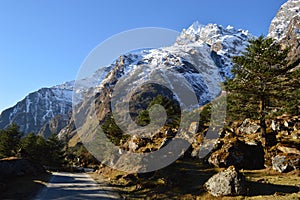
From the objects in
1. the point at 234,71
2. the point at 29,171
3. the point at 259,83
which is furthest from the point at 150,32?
the point at 29,171

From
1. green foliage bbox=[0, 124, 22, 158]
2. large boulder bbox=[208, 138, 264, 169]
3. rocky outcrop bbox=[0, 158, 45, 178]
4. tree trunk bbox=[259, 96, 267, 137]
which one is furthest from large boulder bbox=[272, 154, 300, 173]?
green foliage bbox=[0, 124, 22, 158]

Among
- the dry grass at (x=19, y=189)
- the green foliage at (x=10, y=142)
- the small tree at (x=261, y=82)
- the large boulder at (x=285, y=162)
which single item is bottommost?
the dry grass at (x=19, y=189)

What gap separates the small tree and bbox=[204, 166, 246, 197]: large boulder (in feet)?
50.8

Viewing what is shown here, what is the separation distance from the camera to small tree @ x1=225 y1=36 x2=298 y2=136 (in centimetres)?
3641

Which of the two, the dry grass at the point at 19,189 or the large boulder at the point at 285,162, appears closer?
the dry grass at the point at 19,189

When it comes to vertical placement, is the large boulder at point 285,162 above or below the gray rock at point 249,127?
below

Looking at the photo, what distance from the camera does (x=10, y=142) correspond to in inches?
3292

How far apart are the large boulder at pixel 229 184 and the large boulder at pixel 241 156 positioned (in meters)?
9.61

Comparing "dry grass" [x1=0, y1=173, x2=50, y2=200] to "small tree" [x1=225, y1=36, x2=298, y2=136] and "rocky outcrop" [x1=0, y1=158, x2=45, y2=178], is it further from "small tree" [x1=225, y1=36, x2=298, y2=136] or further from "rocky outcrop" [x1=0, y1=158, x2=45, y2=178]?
"small tree" [x1=225, y1=36, x2=298, y2=136]

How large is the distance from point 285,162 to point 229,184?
9599 millimetres

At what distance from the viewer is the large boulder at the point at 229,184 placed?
21453mm

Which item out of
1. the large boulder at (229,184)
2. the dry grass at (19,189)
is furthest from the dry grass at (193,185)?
the dry grass at (19,189)

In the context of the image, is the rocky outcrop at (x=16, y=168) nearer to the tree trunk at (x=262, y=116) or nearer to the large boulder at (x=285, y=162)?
the large boulder at (x=285, y=162)

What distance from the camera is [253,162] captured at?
3131cm
